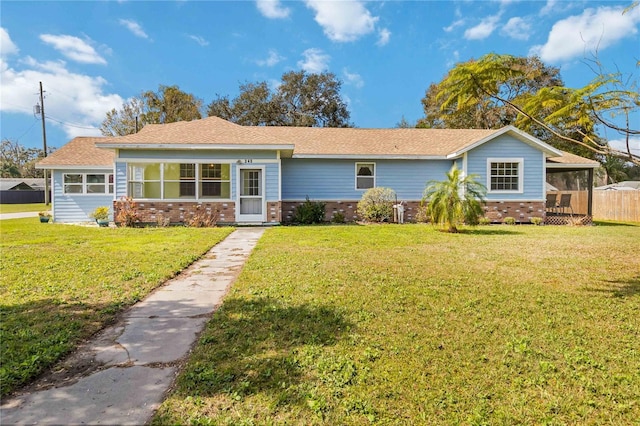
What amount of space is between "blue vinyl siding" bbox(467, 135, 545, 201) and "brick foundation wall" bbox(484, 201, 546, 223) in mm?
218

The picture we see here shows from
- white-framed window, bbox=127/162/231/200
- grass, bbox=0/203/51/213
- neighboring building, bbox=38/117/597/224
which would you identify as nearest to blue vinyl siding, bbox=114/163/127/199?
neighboring building, bbox=38/117/597/224

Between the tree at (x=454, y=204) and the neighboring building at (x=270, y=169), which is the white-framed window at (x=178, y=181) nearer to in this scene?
the neighboring building at (x=270, y=169)

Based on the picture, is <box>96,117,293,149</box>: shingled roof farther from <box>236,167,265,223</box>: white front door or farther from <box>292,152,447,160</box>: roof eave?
<box>292,152,447,160</box>: roof eave

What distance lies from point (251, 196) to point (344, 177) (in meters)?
4.43

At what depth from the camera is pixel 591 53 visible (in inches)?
186

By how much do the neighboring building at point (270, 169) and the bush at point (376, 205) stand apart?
35.5 inches

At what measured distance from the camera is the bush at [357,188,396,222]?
14820mm

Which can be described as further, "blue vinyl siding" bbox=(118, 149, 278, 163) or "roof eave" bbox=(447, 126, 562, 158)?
"roof eave" bbox=(447, 126, 562, 158)

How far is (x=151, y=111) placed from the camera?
32781mm

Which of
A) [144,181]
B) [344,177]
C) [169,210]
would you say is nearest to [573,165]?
[344,177]

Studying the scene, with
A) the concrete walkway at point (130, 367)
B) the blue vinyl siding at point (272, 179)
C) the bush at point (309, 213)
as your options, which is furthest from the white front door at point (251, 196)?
the concrete walkway at point (130, 367)

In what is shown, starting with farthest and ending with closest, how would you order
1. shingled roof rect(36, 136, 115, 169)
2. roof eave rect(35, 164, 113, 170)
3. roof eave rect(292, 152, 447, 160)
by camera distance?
shingled roof rect(36, 136, 115, 169) → roof eave rect(35, 164, 113, 170) → roof eave rect(292, 152, 447, 160)

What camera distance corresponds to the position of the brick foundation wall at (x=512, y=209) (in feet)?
49.9

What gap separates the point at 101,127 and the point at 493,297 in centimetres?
3731
